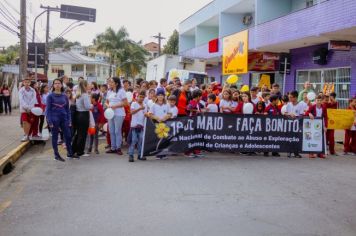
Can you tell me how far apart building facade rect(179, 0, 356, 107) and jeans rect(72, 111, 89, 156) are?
28.3ft

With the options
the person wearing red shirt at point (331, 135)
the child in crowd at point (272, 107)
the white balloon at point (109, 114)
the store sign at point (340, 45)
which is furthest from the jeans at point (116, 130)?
the store sign at point (340, 45)

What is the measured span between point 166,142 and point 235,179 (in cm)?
270

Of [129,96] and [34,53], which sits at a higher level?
[34,53]

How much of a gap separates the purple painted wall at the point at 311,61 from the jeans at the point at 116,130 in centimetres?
983

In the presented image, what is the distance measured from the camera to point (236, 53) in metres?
24.0

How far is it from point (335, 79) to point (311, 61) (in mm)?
2033

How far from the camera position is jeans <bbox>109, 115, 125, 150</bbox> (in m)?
10.8

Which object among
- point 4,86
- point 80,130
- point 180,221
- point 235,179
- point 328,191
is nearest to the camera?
point 180,221

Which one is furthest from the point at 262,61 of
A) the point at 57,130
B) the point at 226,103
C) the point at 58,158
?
the point at 58,158

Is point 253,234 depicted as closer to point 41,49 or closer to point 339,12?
point 339,12

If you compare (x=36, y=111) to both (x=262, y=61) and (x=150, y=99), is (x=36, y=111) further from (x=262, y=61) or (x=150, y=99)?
(x=262, y=61)

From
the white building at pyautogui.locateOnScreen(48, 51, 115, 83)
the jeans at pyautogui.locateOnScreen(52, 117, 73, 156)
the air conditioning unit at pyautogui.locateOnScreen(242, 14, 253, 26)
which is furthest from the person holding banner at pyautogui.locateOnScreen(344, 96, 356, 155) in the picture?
the white building at pyautogui.locateOnScreen(48, 51, 115, 83)

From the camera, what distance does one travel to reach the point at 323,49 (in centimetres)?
1878

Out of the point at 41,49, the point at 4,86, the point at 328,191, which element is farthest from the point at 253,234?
the point at 4,86
